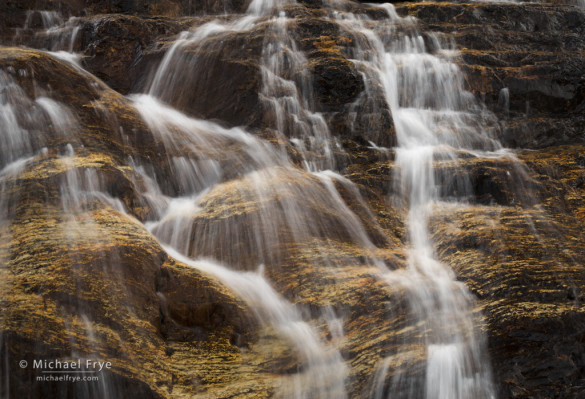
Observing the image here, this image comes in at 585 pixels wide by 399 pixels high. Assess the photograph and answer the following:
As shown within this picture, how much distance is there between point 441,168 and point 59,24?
38.2 feet

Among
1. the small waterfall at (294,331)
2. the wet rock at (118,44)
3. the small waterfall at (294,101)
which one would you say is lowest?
the small waterfall at (294,331)

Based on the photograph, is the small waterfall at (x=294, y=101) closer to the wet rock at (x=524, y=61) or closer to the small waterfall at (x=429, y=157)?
the small waterfall at (x=429, y=157)

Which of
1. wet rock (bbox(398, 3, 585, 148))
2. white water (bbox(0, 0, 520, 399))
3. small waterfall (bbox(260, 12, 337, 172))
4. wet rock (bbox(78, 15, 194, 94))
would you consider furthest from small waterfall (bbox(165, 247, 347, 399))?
wet rock (bbox(398, 3, 585, 148))

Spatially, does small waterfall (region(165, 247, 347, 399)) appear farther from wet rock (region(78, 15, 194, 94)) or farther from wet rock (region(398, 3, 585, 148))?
wet rock (region(398, 3, 585, 148))

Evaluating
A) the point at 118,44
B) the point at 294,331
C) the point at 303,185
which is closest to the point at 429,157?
the point at 303,185

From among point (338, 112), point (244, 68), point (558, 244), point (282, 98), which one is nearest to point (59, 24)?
point (244, 68)

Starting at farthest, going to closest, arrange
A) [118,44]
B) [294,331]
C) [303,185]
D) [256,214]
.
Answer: [118,44], [303,185], [256,214], [294,331]

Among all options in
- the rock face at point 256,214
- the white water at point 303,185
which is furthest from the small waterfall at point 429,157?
the rock face at point 256,214

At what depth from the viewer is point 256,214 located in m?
7.64

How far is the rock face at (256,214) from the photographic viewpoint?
5199 mm

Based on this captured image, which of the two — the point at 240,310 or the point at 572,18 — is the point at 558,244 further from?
the point at 572,18

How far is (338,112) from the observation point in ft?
36.8

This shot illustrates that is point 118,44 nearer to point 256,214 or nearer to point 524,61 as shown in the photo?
point 256,214

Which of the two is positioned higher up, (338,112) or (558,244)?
(338,112)
